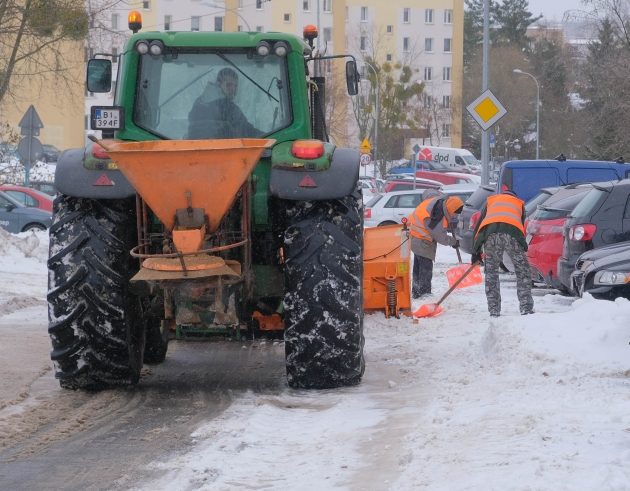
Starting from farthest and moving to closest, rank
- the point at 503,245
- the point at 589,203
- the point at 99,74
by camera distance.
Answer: the point at 589,203 → the point at 503,245 → the point at 99,74

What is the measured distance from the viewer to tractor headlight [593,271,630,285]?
11.9m

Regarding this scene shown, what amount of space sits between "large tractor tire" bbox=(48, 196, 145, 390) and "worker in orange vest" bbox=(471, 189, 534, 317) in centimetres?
536

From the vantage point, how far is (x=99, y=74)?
931 centimetres

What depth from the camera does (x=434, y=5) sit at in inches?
3686

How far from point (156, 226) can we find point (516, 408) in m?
2.74

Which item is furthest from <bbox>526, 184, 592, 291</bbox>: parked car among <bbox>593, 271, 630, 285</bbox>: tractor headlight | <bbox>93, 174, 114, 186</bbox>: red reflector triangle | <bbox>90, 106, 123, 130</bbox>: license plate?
<bbox>93, 174, 114, 186</bbox>: red reflector triangle

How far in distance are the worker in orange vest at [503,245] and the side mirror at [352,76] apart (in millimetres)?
3254

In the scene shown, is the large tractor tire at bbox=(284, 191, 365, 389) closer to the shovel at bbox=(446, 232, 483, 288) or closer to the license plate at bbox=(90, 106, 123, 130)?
the license plate at bbox=(90, 106, 123, 130)

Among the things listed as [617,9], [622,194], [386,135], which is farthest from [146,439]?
[386,135]

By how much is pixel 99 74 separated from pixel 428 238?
25.4ft

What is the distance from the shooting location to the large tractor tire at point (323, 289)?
26.2 feet

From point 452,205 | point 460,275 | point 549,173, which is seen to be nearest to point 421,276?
point 452,205

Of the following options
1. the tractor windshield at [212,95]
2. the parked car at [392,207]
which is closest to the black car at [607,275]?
the tractor windshield at [212,95]

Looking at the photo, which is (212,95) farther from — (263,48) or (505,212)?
(505,212)
